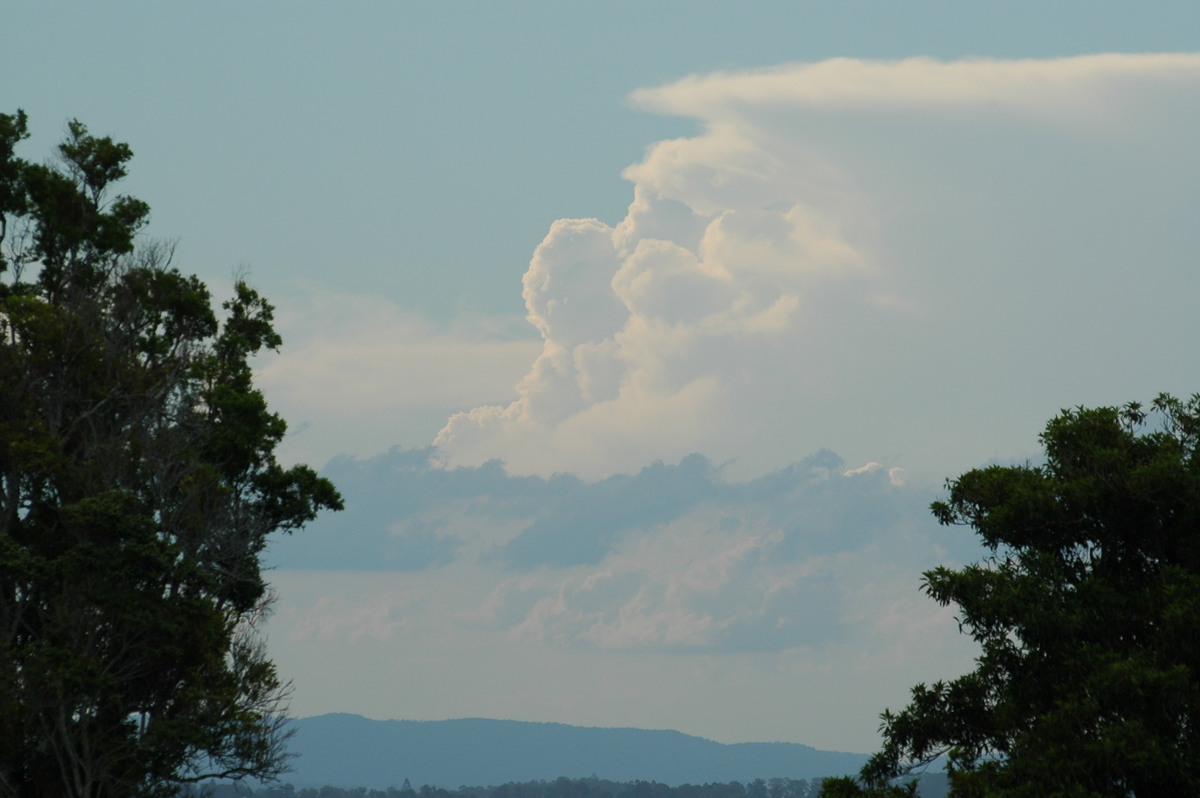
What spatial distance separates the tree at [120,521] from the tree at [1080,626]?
1788 cm

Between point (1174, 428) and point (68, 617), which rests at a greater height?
point (1174, 428)

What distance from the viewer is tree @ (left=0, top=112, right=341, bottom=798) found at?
31.2 metres

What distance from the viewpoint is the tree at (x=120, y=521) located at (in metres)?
31.2

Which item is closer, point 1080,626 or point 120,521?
point 1080,626

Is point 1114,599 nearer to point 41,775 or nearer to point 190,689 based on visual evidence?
point 190,689

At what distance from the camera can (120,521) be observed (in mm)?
31047

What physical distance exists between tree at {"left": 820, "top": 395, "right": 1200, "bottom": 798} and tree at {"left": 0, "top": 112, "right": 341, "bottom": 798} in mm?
17881

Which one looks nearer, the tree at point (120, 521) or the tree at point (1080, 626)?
the tree at point (1080, 626)

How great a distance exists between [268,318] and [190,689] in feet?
40.6

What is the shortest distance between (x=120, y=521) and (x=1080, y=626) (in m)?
21.5

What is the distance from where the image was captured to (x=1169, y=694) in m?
18.0

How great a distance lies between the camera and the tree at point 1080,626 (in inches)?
716

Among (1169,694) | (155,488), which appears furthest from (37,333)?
(1169,694)

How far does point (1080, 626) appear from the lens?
1936 cm
